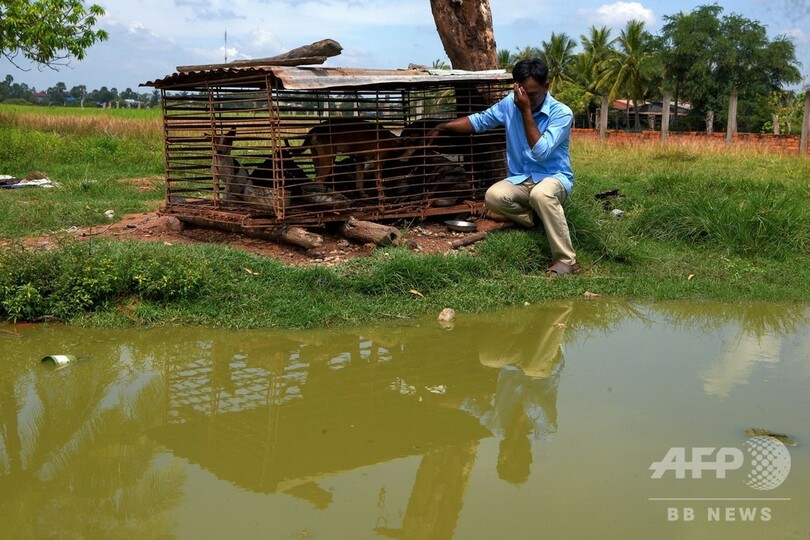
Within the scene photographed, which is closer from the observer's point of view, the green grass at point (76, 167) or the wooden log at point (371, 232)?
Result: the wooden log at point (371, 232)

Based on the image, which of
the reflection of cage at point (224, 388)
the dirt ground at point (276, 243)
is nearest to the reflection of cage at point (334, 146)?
the dirt ground at point (276, 243)

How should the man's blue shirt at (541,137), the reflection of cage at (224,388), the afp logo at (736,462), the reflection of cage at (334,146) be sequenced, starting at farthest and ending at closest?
the reflection of cage at (334,146)
the man's blue shirt at (541,137)
the reflection of cage at (224,388)
the afp logo at (736,462)

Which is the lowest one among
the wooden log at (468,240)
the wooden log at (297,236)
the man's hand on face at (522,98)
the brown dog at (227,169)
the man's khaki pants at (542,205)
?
the wooden log at (468,240)

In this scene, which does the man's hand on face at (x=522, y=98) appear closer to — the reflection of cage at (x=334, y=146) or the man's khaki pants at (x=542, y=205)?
the man's khaki pants at (x=542, y=205)

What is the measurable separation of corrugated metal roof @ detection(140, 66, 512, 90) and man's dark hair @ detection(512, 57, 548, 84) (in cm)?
77

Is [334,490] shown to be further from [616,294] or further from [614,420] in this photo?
[616,294]

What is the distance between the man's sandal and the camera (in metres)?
6.77

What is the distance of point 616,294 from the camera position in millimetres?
6414

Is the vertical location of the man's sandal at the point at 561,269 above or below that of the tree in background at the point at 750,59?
below

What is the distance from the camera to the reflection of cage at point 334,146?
6719mm

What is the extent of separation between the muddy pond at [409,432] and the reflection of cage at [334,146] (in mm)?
2007

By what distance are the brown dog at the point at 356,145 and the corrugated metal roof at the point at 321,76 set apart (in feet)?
1.69

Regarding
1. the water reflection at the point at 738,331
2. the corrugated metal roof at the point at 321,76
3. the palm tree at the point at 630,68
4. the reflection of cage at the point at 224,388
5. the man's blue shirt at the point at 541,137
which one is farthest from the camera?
the palm tree at the point at 630,68

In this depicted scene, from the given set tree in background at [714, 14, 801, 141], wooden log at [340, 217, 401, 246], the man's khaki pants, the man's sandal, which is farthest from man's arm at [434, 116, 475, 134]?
tree in background at [714, 14, 801, 141]
